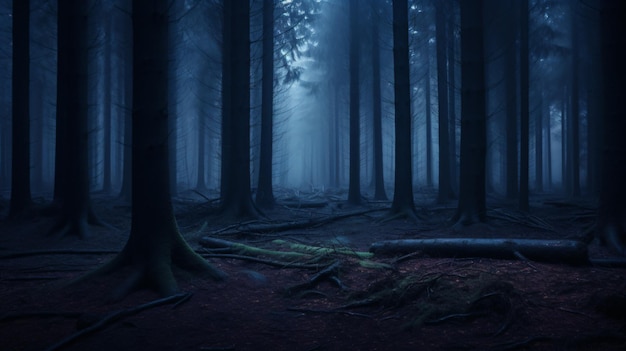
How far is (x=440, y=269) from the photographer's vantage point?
5.72 m

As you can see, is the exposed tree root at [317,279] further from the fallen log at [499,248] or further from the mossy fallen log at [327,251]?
the fallen log at [499,248]

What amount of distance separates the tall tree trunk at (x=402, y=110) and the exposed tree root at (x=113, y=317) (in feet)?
26.8

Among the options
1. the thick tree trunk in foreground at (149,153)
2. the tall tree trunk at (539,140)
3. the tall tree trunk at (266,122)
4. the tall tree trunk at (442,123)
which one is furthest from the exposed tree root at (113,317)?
the tall tree trunk at (539,140)

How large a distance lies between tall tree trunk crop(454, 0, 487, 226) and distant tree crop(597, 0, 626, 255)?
2.67 m

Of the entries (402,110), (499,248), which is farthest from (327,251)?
(402,110)

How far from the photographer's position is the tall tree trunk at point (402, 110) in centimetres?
1176

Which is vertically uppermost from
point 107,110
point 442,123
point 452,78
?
point 452,78

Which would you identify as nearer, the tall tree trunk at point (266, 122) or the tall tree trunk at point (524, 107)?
the tall tree trunk at point (524, 107)

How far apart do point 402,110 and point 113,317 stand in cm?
974

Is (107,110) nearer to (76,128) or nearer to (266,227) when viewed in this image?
(76,128)

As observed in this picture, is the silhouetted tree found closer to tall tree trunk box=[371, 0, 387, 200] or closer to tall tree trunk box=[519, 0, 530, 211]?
tall tree trunk box=[371, 0, 387, 200]

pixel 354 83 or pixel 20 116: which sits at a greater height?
pixel 354 83

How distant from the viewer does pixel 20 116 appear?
38.5 feet

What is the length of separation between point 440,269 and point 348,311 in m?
1.81
